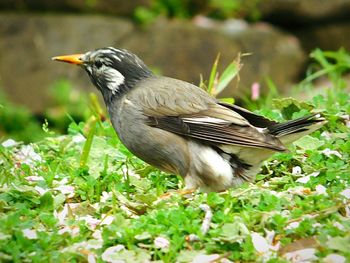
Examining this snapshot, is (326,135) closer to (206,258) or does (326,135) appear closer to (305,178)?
(305,178)

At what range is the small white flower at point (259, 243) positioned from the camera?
4.54m

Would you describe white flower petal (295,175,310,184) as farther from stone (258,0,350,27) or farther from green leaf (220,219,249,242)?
stone (258,0,350,27)

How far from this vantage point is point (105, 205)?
530cm

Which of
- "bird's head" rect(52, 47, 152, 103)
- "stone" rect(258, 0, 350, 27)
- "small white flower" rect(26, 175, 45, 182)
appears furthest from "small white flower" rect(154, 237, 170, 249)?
"stone" rect(258, 0, 350, 27)

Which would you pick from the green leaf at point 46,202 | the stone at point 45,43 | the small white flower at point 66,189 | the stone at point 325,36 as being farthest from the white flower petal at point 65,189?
the stone at point 325,36

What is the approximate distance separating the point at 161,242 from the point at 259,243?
1.76 feet

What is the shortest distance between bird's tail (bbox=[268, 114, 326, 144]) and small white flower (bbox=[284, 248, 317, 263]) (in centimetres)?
116

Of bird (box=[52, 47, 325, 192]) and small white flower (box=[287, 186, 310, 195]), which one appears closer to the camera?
small white flower (box=[287, 186, 310, 195])

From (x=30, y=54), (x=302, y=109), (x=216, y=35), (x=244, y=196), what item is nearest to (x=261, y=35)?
(x=216, y=35)

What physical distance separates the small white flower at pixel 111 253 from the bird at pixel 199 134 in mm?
1018

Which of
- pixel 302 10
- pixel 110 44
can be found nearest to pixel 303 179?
pixel 110 44

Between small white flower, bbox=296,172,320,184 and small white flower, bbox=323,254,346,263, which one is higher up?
small white flower, bbox=323,254,346,263

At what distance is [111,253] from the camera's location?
4.59 m

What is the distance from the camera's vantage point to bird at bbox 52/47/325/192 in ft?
17.9
